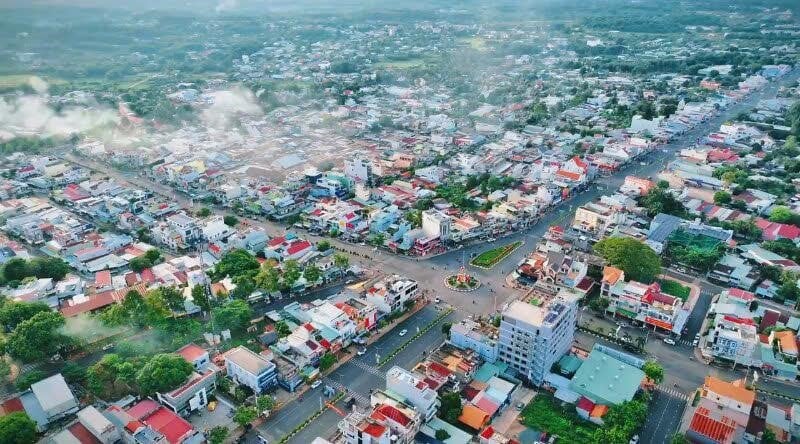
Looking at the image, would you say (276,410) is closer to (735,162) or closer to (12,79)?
(735,162)

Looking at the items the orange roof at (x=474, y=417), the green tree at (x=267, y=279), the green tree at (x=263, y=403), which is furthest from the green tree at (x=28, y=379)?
the orange roof at (x=474, y=417)

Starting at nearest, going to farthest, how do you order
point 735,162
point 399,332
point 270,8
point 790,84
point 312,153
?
point 399,332, point 735,162, point 312,153, point 790,84, point 270,8

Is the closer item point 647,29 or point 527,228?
point 527,228

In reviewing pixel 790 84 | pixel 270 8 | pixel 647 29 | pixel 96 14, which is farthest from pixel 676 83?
pixel 270 8

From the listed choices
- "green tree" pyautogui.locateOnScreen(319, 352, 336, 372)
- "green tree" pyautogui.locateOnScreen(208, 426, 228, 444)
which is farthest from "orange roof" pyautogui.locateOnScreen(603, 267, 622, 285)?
"green tree" pyautogui.locateOnScreen(208, 426, 228, 444)

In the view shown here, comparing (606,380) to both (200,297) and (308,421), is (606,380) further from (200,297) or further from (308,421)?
(200,297)

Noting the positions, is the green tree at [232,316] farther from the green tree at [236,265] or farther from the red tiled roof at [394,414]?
the red tiled roof at [394,414]
